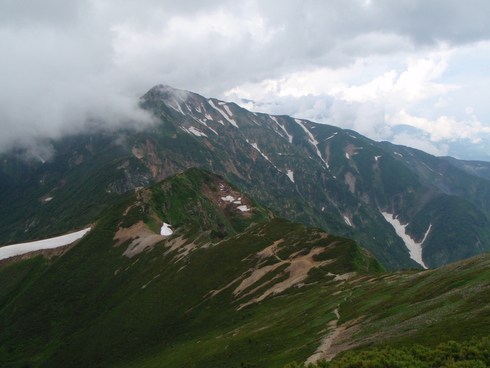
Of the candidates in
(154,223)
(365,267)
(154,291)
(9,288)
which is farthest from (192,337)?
(9,288)

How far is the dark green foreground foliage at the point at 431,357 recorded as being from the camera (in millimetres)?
20625

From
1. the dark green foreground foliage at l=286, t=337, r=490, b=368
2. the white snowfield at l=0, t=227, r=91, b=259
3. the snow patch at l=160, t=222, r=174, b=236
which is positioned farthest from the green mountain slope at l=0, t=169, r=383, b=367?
the dark green foreground foliage at l=286, t=337, r=490, b=368

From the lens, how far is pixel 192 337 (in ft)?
244

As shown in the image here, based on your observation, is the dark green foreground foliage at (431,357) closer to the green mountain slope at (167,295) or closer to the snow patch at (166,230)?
the green mountain slope at (167,295)

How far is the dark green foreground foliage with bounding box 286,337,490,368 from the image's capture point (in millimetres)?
20625

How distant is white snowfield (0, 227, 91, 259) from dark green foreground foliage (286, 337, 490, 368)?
16493 centimetres

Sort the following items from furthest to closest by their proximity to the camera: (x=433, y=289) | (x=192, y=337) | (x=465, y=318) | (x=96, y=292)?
(x=96, y=292)
(x=192, y=337)
(x=433, y=289)
(x=465, y=318)

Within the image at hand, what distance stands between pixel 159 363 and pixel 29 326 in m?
74.7

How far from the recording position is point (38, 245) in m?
151

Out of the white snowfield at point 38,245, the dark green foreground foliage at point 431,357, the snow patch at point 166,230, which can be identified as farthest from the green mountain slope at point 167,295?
the dark green foreground foliage at point 431,357

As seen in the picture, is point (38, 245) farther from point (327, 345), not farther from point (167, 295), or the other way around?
point (327, 345)

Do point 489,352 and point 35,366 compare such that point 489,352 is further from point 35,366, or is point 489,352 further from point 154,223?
point 154,223

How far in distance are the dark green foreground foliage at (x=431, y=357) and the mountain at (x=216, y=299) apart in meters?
3.09

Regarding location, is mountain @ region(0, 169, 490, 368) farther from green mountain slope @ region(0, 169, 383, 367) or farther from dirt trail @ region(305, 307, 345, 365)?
green mountain slope @ region(0, 169, 383, 367)
